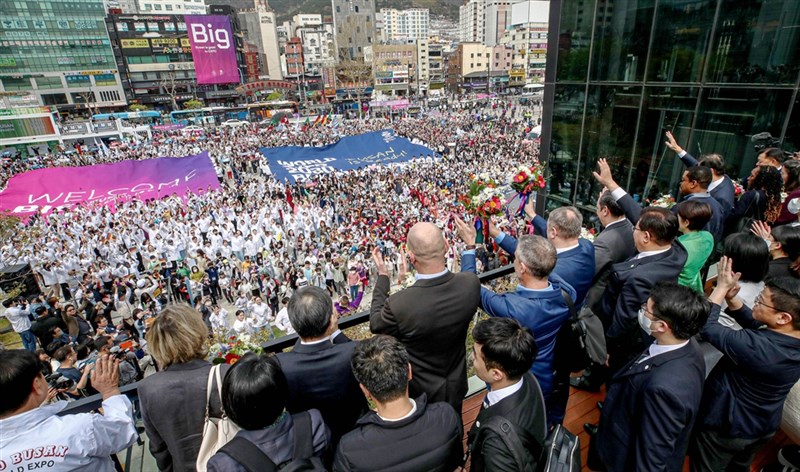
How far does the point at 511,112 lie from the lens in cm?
6888

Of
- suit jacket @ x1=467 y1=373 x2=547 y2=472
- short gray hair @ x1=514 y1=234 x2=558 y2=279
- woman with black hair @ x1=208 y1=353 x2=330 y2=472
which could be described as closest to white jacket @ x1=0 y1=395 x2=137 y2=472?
woman with black hair @ x1=208 y1=353 x2=330 y2=472

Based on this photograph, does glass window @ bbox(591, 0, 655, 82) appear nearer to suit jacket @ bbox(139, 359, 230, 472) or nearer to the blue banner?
suit jacket @ bbox(139, 359, 230, 472)

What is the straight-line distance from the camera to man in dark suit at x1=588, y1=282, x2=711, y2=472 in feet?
6.79

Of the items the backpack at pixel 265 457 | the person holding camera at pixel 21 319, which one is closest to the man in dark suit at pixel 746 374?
the backpack at pixel 265 457

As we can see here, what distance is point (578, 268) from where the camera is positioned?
2.97m

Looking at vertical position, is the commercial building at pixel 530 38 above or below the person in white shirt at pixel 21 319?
above

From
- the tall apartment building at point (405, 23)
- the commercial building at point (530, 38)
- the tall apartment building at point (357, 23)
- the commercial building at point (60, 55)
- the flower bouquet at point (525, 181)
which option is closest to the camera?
the flower bouquet at point (525, 181)

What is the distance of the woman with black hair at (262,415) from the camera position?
1.75 metres

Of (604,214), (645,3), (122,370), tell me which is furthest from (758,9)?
(122,370)

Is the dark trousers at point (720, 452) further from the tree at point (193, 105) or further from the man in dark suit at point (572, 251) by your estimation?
the tree at point (193, 105)

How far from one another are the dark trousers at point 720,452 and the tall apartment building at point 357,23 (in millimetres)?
110488

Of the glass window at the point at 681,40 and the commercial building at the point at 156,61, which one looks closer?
the glass window at the point at 681,40

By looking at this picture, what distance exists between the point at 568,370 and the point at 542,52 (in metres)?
111

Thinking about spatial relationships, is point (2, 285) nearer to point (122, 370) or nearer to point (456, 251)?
point (122, 370)
